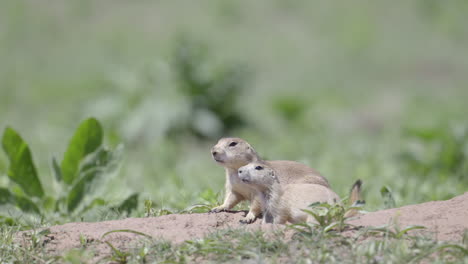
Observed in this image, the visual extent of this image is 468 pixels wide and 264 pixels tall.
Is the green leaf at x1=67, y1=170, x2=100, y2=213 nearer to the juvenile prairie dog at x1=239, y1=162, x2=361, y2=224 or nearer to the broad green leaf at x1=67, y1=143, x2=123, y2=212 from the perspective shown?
the broad green leaf at x1=67, y1=143, x2=123, y2=212

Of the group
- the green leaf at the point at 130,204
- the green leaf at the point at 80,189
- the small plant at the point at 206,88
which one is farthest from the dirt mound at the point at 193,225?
the small plant at the point at 206,88

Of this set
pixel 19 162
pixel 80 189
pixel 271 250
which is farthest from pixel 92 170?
pixel 271 250

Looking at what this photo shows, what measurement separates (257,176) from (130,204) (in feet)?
5.52

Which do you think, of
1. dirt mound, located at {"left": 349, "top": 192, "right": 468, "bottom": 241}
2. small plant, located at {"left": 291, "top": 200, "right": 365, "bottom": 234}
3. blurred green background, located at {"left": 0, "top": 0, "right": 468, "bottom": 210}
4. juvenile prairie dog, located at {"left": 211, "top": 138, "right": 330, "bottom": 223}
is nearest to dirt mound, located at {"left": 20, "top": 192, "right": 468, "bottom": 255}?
dirt mound, located at {"left": 349, "top": 192, "right": 468, "bottom": 241}

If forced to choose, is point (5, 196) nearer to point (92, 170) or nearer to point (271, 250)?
point (92, 170)

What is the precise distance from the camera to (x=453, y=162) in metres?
7.14

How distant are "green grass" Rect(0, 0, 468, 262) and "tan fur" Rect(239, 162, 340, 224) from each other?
537 mm

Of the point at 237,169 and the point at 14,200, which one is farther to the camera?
the point at 14,200

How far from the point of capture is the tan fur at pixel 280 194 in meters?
3.65

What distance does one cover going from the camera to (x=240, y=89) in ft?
32.7

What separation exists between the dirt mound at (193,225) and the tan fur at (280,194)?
0.46 ft

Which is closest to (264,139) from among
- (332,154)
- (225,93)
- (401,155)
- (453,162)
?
(225,93)

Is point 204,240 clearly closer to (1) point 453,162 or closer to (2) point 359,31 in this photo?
(1) point 453,162

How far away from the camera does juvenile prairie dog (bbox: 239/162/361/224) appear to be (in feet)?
12.0
